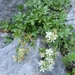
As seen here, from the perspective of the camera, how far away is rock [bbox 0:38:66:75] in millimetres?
3348

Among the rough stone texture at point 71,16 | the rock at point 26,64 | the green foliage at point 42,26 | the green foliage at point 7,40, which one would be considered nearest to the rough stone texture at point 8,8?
the green foliage at point 42,26

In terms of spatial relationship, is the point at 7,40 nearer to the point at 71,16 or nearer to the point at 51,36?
the point at 51,36

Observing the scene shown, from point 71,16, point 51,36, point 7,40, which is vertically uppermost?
point 51,36

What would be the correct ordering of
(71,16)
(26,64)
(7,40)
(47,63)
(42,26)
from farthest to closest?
(71,16) < (7,40) < (42,26) < (26,64) < (47,63)

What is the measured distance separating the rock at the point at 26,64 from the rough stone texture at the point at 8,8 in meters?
0.82

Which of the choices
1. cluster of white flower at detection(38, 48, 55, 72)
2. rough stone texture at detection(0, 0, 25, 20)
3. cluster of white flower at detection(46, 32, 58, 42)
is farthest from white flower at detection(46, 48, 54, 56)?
rough stone texture at detection(0, 0, 25, 20)

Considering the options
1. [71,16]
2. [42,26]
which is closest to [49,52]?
[42,26]

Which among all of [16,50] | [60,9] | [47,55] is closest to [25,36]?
[16,50]

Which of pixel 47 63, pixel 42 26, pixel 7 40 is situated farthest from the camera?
pixel 7 40

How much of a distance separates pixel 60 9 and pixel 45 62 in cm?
164

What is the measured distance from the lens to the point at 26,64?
341 cm

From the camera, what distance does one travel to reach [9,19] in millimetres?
4426

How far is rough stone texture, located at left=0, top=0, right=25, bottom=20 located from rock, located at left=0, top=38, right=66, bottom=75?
0.82 metres

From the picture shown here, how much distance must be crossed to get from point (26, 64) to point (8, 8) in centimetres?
142
